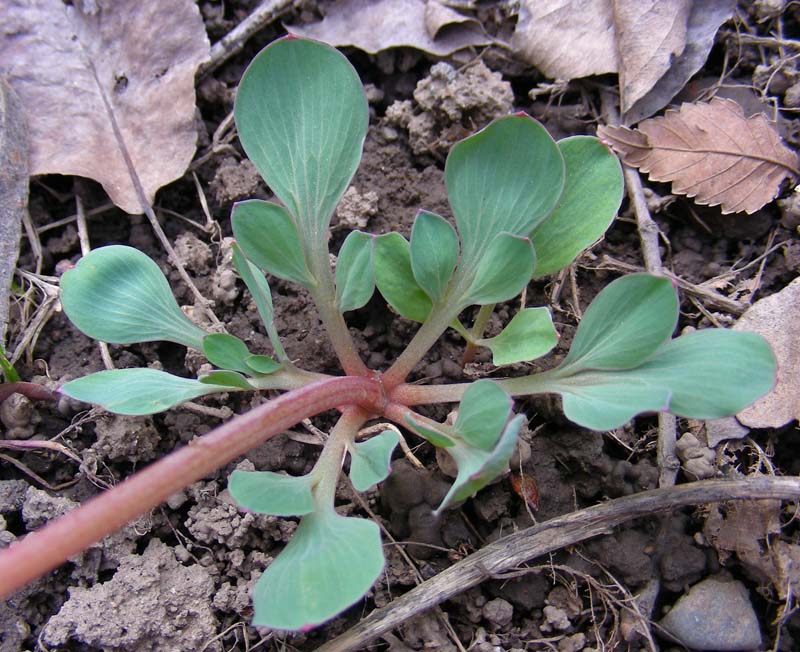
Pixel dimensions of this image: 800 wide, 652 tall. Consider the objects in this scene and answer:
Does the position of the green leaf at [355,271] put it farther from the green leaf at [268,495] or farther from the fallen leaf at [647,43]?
the fallen leaf at [647,43]

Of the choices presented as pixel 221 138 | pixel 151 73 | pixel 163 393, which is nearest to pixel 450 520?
pixel 163 393

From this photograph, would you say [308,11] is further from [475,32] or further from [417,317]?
[417,317]

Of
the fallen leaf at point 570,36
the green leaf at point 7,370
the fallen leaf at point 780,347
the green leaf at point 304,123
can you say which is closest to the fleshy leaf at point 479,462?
the green leaf at point 304,123

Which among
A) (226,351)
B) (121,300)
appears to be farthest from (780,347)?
(121,300)

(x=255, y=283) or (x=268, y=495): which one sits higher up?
(x=255, y=283)

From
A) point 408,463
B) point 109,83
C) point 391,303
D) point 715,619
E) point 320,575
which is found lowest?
point 715,619

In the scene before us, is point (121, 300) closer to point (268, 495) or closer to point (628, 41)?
point (268, 495)

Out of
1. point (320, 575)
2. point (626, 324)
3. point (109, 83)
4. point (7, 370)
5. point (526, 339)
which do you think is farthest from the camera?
point (109, 83)
